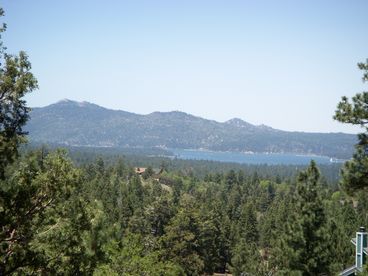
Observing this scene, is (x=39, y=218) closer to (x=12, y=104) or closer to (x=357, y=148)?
(x=12, y=104)

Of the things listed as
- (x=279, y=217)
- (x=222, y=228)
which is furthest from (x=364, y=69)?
(x=279, y=217)

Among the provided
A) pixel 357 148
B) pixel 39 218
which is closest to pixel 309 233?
pixel 357 148

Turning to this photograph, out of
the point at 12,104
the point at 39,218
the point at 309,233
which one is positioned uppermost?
the point at 12,104

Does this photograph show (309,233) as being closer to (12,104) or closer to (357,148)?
(357,148)

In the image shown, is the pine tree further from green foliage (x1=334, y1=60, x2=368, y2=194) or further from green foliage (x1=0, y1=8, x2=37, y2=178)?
green foliage (x1=0, y1=8, x2=37, y2=178)

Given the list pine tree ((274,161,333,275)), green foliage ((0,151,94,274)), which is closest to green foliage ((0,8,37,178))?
green foliage ((0,151,94,274))

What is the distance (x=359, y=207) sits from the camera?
9200 centimetres

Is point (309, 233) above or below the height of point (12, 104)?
below

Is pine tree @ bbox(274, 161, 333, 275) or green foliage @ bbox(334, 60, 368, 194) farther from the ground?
green foliage @ bbox(334, 60, 368, 194)

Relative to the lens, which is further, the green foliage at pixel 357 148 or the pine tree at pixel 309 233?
the pine tree at pixel 309 233

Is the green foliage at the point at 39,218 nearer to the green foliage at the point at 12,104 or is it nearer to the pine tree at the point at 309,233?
the green foliage at the point at 12,104

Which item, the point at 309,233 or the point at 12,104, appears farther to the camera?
the point at 309,233

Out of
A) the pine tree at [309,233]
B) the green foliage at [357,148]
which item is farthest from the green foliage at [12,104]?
the pine tree at [309,233]

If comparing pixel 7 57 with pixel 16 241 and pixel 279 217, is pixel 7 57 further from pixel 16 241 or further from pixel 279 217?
pixel 279 217
